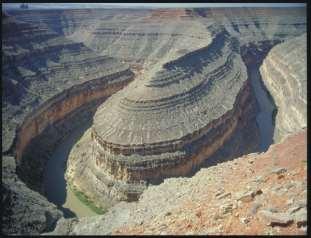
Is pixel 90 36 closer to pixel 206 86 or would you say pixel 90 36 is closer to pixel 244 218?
pixel 206 86

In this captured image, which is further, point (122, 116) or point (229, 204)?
point (122, 116)

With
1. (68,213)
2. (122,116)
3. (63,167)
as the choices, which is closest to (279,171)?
(68,213)

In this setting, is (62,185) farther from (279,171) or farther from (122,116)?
(279,171)

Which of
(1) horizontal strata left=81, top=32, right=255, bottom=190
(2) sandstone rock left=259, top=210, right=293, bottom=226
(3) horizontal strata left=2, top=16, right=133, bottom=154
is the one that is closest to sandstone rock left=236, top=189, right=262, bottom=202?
(2) sandstone rock left=259, top=210, right=293, bottom=226

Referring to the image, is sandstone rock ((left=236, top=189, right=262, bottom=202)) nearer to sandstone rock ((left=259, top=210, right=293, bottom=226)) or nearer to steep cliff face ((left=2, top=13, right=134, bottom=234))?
sandstone rock ((left=259, top=210, right=293, bottom=226))

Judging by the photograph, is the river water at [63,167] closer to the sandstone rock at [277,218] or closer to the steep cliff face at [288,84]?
the steep cliff face at [288,84]

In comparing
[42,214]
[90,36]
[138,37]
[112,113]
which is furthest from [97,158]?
[90,36]

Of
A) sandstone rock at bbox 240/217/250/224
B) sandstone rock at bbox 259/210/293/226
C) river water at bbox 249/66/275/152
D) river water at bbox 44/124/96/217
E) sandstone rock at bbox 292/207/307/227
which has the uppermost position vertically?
sandstone rock at bbox 292/207/307/227
